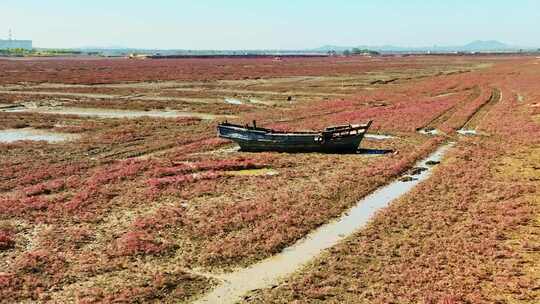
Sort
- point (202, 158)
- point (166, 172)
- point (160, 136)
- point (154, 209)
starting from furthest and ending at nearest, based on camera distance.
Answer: point (160, 136) < point (202, 158) < point (166, 172) < point (154, 209)

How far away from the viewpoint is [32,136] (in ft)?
120

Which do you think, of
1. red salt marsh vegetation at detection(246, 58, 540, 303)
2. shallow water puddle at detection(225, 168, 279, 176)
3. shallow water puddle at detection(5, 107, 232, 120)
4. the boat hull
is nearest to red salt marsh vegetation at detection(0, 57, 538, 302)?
shallow water puddle at detection(225, 168, 279, 176)

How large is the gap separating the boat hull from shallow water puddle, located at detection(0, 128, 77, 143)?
12.2 m

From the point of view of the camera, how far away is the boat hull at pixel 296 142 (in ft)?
102

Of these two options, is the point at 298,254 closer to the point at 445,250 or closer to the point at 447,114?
the point at 445,250

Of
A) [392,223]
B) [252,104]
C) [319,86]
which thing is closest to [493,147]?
[392,223]

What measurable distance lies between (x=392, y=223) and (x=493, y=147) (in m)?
15.0

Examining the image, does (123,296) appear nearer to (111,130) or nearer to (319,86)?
(111,130)

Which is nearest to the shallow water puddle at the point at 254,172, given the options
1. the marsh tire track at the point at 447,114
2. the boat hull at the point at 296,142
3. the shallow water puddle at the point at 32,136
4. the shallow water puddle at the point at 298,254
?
the boat hull at the point at 296,142

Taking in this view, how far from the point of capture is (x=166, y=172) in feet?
86.3

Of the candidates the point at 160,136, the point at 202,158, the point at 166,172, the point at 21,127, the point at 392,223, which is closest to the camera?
the point at 392,223

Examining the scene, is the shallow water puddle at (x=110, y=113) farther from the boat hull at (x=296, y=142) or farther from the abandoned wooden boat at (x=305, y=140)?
the boat hull at (x=296, y=142)

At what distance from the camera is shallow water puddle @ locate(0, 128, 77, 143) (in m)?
35.3

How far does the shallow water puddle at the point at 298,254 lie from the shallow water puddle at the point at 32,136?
71.1ft
